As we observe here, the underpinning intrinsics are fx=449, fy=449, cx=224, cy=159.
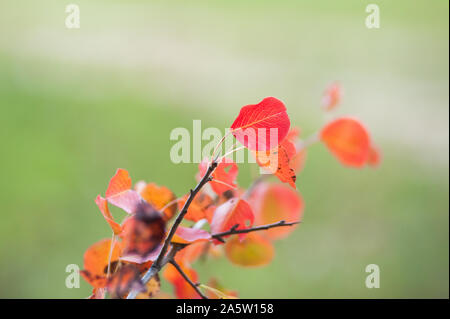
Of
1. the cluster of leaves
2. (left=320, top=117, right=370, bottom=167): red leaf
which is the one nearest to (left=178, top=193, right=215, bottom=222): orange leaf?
the cluster of leaves

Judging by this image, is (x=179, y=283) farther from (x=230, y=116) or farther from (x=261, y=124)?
(x=230, y=116)

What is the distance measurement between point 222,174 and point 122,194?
65 millimetres

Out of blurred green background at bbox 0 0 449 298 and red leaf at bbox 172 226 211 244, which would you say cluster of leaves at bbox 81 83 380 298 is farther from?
blurred green background at bbox 0 0 449 298

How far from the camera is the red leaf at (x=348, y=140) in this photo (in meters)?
0.40

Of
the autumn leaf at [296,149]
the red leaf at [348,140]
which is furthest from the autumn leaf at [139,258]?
the red leaf at [348,140]

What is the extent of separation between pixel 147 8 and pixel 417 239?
2662 millimetres

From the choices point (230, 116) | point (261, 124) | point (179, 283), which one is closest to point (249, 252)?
point (179, 283)

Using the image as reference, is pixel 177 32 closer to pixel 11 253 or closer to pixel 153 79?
pixel 153 79

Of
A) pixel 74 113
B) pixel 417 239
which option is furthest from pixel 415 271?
pixel 74 113

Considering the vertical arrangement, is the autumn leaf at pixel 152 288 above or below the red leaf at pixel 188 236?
below

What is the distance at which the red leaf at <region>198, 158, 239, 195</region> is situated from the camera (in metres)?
0.28

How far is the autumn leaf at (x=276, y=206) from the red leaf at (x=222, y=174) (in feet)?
0.60

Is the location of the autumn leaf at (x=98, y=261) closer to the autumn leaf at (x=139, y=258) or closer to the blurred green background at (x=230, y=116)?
the autumn leaf at (x=139, y=258)

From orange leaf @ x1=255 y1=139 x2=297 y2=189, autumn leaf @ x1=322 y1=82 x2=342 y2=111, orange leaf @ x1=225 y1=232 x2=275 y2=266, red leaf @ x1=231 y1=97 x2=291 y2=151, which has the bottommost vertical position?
orange leaf @ x1=225 y1=232 x2=275 y2=266
